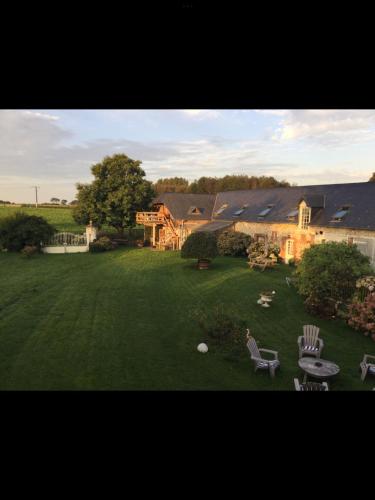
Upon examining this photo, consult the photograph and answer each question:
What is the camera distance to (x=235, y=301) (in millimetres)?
13242

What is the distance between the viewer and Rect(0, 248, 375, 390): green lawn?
7051 millimetres

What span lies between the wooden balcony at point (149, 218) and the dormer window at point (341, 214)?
14.1 m

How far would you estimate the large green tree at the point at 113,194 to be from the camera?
28.5 m

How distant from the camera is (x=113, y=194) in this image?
28.7 metres

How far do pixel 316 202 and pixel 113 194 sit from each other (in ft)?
54.5

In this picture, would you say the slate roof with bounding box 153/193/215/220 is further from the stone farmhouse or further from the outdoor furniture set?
the outdoor furniture set

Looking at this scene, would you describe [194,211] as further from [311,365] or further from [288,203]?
[311,365]

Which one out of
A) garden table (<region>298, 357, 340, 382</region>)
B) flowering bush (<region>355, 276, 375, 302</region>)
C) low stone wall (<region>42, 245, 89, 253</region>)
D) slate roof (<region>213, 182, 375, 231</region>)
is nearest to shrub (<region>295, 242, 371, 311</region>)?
flowering bush (<region>355, 276, 375, 302</region>)

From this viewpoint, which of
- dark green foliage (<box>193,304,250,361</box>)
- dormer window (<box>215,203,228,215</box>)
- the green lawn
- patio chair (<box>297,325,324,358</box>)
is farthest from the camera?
dormer window (<box>215,203,228,215</box>)

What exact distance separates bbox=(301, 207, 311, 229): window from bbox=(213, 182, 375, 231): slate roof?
0.34 m

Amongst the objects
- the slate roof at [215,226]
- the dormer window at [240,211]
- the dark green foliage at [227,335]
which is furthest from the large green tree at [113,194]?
the dark green foliage at [227,335]
